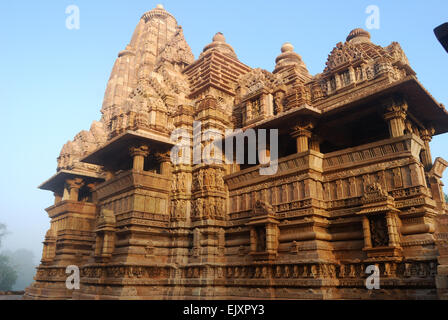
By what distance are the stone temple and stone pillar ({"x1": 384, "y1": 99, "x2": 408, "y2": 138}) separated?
43 millimetres

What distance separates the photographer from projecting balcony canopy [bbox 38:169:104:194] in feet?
78.9

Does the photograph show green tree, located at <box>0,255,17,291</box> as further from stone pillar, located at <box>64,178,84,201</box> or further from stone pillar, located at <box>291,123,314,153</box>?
stone pillar, located at <box>291,123,314,153</box>

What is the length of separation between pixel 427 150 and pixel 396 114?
3674 mm

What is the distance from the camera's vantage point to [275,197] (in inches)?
624

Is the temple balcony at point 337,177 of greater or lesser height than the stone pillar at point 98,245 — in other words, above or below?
above

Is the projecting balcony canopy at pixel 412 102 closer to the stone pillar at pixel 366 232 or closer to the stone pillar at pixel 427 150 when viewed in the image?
the stone pillar at pixel 427 150

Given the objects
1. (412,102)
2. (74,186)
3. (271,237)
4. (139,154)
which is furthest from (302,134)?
(74,186)

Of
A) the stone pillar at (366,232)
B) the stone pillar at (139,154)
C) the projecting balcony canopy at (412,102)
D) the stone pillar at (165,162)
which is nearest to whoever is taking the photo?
the stone pillar at (366,232)

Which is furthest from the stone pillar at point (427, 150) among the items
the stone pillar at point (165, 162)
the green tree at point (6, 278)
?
the green tree at point (6, 278)

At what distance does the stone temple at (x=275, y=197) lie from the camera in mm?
12453

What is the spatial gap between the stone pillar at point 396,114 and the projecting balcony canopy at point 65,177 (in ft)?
62.0

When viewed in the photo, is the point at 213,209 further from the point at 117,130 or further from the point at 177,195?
the point at 117,130
